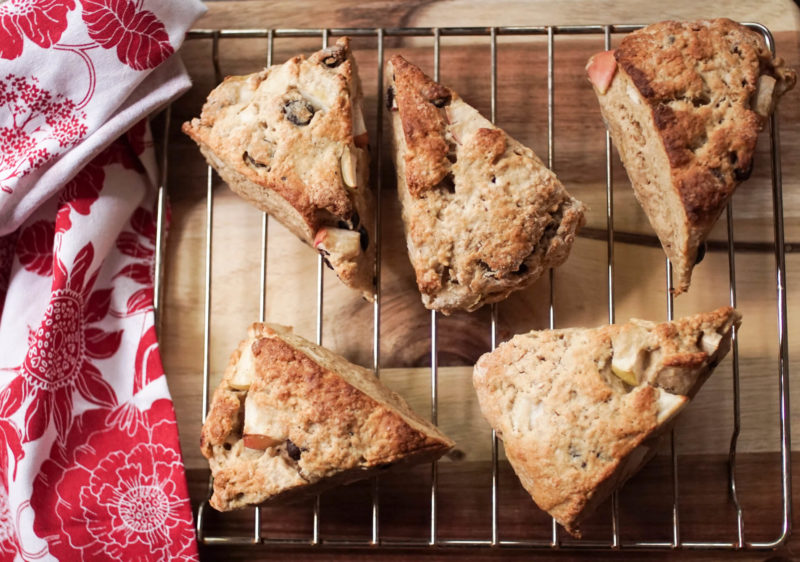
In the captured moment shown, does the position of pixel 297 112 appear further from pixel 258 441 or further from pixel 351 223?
pixel 258 441

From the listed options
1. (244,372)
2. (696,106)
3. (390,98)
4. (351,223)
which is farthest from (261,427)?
(696,106)

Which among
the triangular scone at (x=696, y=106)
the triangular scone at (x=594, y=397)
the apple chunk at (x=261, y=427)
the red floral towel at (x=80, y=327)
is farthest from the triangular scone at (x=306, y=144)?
the triangular scone at (x=696, y=106)

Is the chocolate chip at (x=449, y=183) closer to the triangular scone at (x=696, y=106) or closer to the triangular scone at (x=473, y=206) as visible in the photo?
the triangular scone at (x=473, y=206)

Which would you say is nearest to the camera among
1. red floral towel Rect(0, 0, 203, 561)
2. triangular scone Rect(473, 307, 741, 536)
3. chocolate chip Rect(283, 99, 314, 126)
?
triangular scone Rect(473, 307, 741, 536)

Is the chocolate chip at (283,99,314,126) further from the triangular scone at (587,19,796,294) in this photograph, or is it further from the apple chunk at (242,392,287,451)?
the triangular scone at (587,19,796,294)

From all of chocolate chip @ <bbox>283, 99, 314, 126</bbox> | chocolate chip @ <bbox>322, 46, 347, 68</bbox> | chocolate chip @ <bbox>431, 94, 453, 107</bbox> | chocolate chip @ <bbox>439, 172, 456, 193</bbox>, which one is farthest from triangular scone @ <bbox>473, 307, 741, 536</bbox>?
chocolate chip @ <bbox>322, 46, 347, 68</bbox>

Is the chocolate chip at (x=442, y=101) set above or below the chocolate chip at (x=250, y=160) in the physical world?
above
